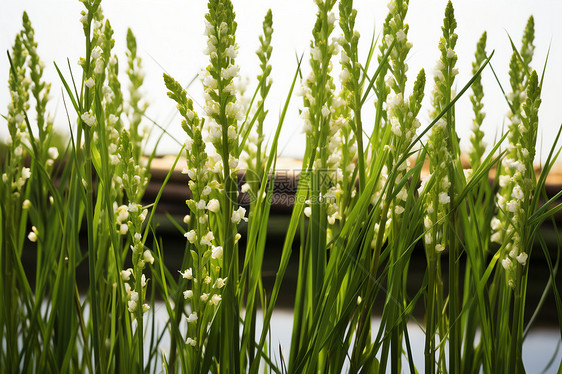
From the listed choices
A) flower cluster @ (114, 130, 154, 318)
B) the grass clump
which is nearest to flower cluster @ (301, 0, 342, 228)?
the grass clump

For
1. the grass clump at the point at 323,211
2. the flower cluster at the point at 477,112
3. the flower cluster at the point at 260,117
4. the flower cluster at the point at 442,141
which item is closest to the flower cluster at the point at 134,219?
the grass clump at the point at 323,211

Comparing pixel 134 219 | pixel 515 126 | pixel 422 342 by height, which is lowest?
pixel 422 342

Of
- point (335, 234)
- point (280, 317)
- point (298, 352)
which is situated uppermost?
point (335, 234)

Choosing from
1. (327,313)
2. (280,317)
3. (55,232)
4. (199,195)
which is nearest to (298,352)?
(327,313)

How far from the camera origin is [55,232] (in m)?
0.61

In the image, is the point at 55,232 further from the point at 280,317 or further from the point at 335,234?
the point at 280,317

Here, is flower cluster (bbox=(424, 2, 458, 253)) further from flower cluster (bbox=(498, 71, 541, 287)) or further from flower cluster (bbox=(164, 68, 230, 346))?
flower cluster (bbox=(164, 68, 230, 346))

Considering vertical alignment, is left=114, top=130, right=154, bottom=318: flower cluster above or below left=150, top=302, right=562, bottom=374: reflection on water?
above

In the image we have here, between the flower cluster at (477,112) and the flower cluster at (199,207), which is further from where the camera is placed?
the flower cluster at (477,112)

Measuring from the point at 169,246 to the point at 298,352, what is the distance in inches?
42.7

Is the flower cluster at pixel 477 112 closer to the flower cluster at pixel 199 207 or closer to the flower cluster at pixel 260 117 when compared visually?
the flower cluster at pixel 260 117

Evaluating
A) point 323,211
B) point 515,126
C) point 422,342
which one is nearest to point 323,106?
point 323,211

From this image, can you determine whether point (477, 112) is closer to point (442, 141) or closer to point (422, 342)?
point (442, 141)

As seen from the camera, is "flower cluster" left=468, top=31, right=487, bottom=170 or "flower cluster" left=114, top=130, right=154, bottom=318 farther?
"flower cluster" left=468, top=31, right=487, bottom=170
